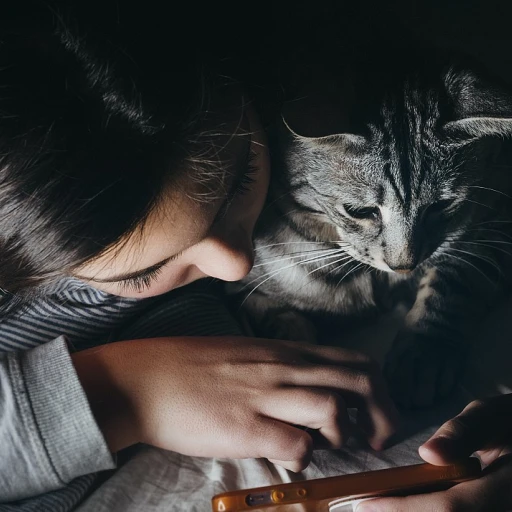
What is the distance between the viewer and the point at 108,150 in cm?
32

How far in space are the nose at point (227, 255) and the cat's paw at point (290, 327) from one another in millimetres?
104

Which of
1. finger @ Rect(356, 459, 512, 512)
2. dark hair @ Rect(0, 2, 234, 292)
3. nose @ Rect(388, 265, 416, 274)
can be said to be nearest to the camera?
dark hair @ Rect(0, 2, 234, 292)

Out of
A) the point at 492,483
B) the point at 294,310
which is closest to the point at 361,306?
the point at 294,310

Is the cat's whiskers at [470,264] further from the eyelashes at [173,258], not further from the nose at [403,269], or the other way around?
the eyelashes at [173,258]

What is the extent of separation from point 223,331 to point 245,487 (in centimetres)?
14

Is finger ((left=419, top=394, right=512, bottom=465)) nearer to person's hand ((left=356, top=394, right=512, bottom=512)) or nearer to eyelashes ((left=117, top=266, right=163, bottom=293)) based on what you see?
person's hand ((left=356, top=394, right=512, bottom=512))

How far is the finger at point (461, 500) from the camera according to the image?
40cm

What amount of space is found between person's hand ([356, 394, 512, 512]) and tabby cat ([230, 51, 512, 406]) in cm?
4

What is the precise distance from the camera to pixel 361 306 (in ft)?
1.77

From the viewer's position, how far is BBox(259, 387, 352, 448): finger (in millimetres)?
447

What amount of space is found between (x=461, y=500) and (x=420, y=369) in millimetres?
117

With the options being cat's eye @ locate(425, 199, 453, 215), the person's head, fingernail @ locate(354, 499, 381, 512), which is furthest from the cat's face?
fingernail @ locate(354, 499, 381, 512)

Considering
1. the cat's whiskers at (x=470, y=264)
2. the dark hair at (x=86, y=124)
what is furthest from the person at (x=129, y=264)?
the cat's whiskers at (x=470, y=264)

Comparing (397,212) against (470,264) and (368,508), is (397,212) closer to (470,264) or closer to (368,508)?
(470,264)
